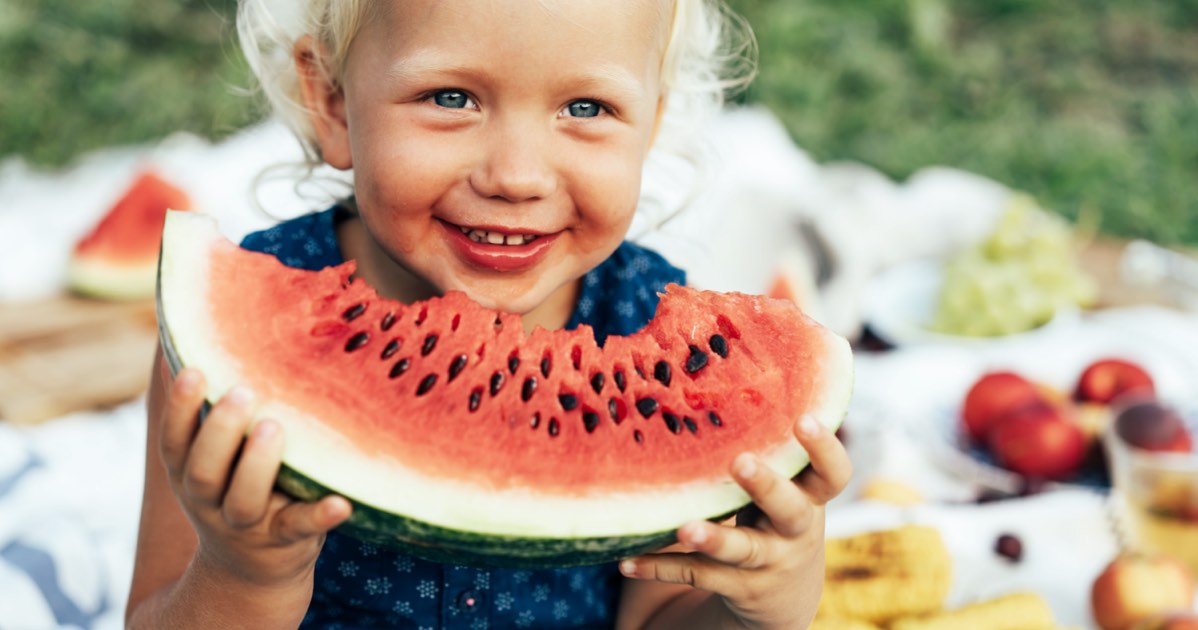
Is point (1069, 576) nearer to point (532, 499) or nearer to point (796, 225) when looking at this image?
point (796, 225)

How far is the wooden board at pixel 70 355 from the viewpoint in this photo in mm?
2811

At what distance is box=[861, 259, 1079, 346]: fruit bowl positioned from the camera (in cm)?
308

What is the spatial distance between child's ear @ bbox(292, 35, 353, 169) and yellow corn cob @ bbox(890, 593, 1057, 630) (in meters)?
1.20

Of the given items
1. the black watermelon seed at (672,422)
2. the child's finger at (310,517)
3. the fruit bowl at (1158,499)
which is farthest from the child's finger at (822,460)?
the fruit bowl at (1158,499)

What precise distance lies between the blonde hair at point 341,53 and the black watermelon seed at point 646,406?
0.60 meters

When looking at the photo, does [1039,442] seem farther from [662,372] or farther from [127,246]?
[127,246]

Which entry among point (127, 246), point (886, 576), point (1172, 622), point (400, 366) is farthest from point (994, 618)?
point (127, 246)

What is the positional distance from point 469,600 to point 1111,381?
1.87 m

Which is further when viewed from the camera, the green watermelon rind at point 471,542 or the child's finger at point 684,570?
the child's finger at point 684,570

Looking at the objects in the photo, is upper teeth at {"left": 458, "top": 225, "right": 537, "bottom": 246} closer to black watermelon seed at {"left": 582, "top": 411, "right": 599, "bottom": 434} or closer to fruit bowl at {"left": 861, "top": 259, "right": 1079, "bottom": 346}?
black watermelon seed at {"left": 582, "top": 411, "right": 599, "bottom": 434}

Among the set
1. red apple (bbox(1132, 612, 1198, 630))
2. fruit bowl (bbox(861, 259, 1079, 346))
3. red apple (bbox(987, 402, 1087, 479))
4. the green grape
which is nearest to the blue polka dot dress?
red apple (bbox(1132, 612, 1198, 630))

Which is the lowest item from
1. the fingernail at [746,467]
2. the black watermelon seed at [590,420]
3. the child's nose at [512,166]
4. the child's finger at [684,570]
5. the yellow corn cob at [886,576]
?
the yellow corn cob at [886,576]

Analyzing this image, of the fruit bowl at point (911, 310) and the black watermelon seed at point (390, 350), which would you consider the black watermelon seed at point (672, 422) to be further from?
the fruit bowl at point (911, 310)

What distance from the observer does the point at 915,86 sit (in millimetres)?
5828
